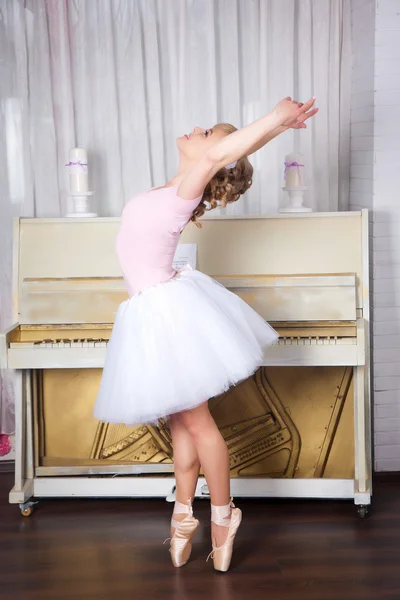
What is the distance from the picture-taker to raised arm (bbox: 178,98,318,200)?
7.33 ft

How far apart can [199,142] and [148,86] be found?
130cm

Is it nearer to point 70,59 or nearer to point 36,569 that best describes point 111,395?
point 36,569

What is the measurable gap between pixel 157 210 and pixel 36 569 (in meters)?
1.27

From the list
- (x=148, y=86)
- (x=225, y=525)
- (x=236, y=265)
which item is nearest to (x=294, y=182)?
(x=236, y=265)

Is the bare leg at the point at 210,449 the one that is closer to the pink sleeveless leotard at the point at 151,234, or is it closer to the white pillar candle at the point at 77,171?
the pink sleeveless leotard at the point at 151,234

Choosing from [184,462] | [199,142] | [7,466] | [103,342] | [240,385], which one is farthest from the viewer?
[7,466]

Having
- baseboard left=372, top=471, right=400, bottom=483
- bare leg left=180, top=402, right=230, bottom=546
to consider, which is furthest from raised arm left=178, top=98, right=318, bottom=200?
baseboard left=372, top=471, right=400, bottom=483

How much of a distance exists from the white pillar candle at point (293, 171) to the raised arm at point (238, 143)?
1090 mm

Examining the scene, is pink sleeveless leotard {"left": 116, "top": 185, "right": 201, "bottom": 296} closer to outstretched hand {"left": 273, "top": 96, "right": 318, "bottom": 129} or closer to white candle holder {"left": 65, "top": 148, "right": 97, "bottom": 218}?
outstretched hand {"left": 273, "top": 96, "right": 318, "bottom": 129}

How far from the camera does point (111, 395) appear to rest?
2449 mm

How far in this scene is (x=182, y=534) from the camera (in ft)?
8.55

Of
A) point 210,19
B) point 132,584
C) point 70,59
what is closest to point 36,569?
point 132,584

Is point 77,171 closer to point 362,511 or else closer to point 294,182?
point 294,182

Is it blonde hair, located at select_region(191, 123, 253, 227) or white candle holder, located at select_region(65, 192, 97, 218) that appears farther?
white candle holder, located at select_region(65, 192, 97, 218)
